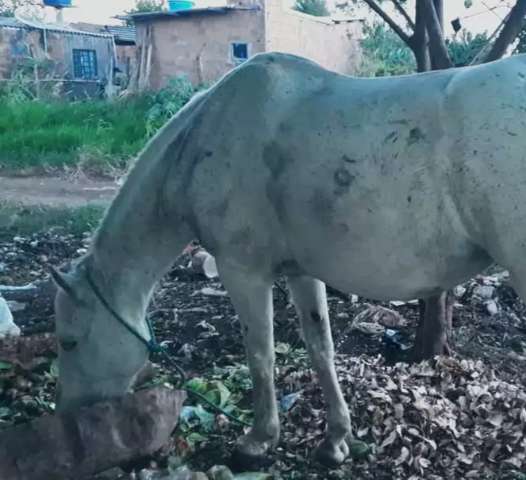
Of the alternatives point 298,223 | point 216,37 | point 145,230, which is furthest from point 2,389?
point 216,37

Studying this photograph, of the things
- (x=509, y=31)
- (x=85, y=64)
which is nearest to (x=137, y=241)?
(x=509, y=31)

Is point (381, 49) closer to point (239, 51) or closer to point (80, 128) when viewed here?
point (239, 51)

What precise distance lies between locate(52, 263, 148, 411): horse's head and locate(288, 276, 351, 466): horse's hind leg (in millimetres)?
872

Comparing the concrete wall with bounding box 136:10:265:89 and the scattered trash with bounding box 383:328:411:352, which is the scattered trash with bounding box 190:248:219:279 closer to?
the scattered trash with bounding box 383:328:411:352

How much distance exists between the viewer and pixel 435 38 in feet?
15.9

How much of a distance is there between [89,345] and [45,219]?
681 centimetres

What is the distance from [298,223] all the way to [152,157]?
0.92 meters

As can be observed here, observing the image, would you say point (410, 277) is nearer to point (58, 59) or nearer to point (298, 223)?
point (298, 223)

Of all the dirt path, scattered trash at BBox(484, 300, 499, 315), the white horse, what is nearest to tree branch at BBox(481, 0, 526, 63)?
the white horse

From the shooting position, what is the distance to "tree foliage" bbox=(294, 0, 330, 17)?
3369 cm

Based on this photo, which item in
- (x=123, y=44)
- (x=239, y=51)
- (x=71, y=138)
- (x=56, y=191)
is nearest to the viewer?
(x=56, y=191)

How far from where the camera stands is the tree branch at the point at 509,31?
4.60m

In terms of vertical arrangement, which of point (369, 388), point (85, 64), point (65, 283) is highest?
point (85, 64)

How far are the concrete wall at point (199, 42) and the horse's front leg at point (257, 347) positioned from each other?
17.1m
